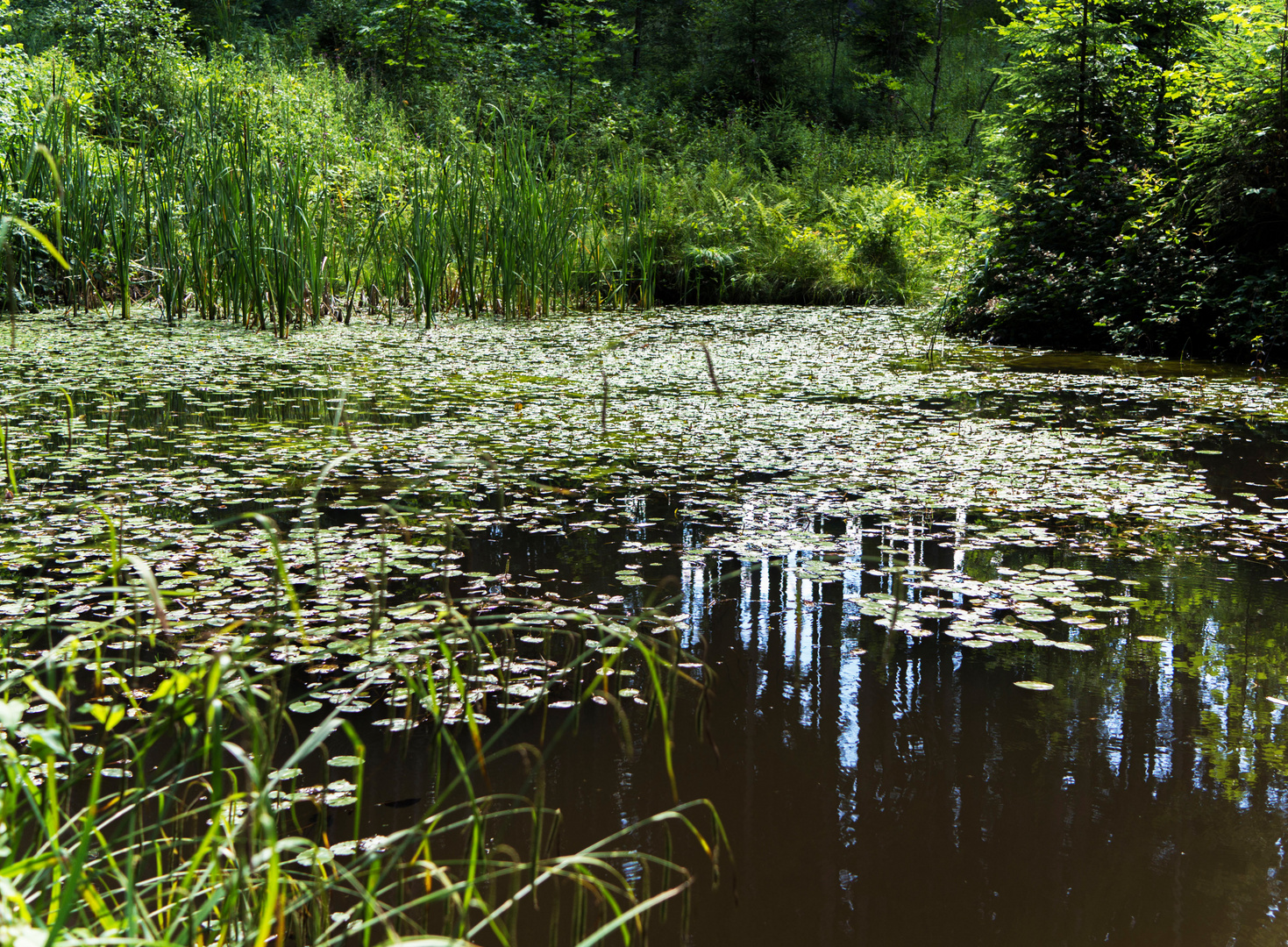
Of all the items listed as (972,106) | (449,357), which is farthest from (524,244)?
(972,106)

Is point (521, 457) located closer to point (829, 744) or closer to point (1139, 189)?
point (829, 744)

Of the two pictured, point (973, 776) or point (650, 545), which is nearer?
point (973, 776)

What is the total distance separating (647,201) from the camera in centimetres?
909

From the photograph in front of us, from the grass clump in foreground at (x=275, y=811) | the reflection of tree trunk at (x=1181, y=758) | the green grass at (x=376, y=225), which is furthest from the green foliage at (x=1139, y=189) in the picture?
the grass clump in foreground at (x=275, y=811)

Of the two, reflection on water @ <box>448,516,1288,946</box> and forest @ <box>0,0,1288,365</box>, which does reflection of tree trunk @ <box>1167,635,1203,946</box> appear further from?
forest @ <box>0,0,1288,365</box>

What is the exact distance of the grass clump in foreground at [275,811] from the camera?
2.83 ft

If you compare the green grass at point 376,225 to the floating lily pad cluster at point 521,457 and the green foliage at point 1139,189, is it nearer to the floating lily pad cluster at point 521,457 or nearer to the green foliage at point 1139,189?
the floating lily pad cluster at point 521,457

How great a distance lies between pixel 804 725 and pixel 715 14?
1722cm

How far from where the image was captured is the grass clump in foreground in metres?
0.86

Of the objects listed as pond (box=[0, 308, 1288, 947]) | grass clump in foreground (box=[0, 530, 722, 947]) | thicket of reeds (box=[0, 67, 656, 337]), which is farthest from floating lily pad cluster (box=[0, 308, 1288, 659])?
thicket of reeds (box=[0, 67, 656, 337])

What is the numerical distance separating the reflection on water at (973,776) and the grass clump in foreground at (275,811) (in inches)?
4.4

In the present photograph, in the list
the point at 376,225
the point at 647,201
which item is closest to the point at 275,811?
the point at 376,225

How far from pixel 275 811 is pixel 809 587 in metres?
1.31

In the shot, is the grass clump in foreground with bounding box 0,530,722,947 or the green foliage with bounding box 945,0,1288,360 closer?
the grass clump in foreground with bounding box 0,530,722,947
